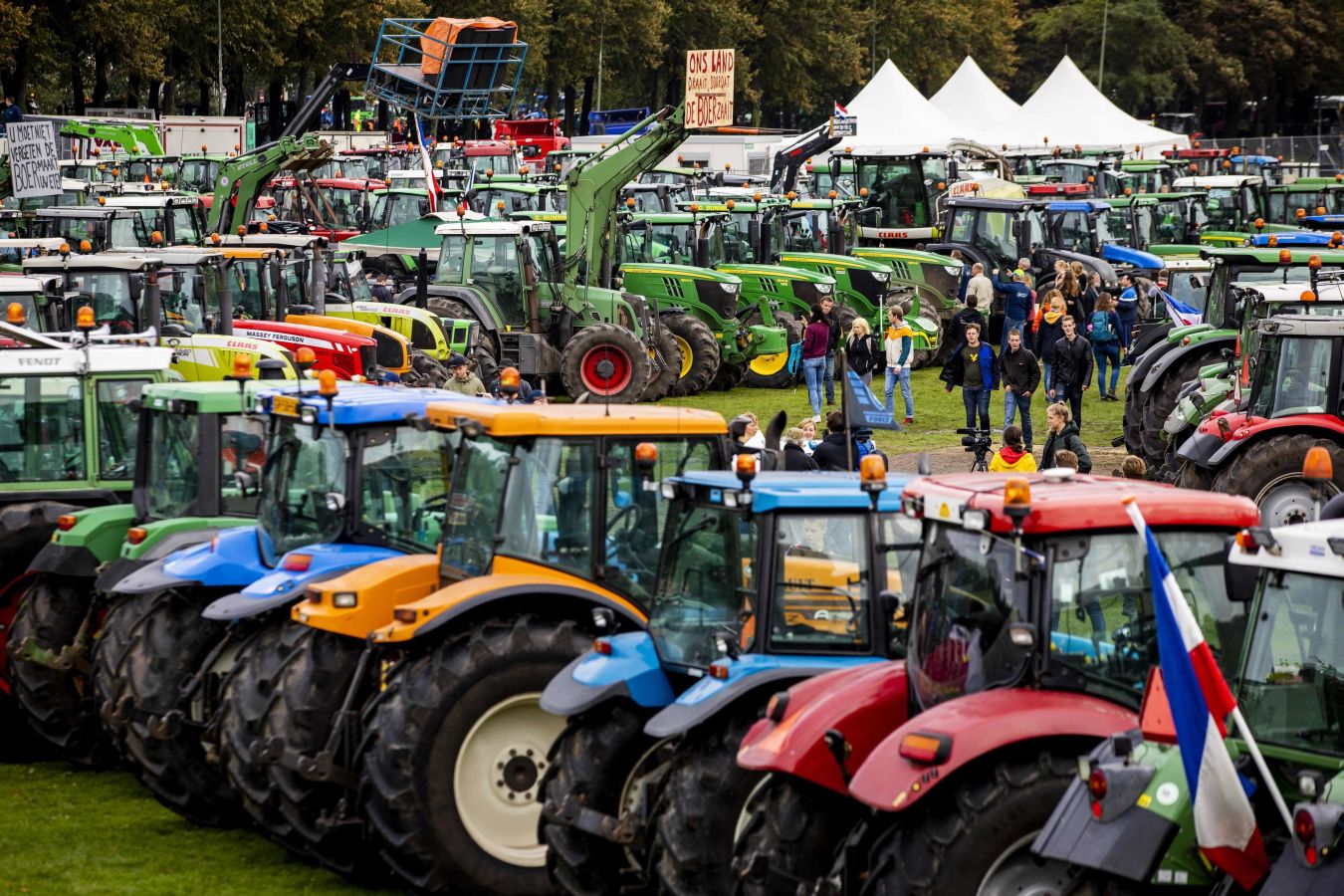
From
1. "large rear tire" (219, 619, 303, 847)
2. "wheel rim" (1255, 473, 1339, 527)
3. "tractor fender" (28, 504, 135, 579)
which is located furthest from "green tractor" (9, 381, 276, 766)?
"wheel rim" (1255, 473, 1339, 527)

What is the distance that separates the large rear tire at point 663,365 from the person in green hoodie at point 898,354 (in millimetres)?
3382

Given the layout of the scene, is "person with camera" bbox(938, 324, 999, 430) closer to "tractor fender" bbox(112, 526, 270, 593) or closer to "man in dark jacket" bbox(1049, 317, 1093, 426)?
"man in dark jacket" bbox(1049, 317, 1093, 426)

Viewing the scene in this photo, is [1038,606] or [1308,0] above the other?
[1308,0]

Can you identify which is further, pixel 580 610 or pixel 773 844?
pixel 580 610

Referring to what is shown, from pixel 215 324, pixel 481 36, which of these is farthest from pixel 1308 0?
pixel 215 324

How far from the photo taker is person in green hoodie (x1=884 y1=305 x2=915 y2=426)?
2422 cm

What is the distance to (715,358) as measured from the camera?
27.7 meters

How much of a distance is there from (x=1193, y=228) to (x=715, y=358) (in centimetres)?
1361

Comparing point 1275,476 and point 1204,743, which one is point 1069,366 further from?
point 1204,743

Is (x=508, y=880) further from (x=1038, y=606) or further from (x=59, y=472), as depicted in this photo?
(x=59, y=472)

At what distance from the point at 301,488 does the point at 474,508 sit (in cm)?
157

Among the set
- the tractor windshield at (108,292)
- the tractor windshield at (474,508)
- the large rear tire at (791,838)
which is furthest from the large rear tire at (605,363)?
the large rear tire at (791,838)

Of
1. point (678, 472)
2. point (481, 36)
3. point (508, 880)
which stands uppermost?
point (481, 36)

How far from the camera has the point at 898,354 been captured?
24.5 metres
